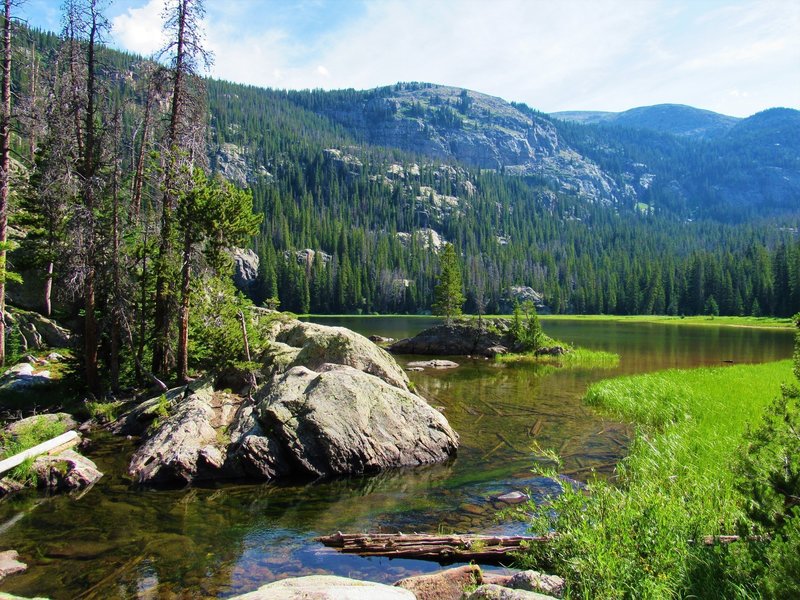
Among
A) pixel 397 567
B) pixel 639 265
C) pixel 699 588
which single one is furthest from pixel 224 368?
pixel 639 265

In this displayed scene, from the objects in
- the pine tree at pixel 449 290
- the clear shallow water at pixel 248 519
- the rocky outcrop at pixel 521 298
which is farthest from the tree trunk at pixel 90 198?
the rocky outcrop at pixel 521 298

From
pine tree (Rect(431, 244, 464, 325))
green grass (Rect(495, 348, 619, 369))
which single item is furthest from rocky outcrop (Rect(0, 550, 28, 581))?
pine tree (Rect(431, 244, 464, 325))

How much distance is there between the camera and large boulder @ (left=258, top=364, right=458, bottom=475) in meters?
14.7

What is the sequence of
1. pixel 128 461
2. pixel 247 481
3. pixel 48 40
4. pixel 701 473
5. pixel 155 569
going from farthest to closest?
pixel 48 40 → pixel 128 461 → pixel 247 481 → pixel 701 473 → pixel 155 569

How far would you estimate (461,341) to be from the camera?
5191 cm

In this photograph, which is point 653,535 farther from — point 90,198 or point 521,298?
point 521,298

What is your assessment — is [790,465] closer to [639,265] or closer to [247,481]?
[247,481]

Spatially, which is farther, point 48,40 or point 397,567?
point 48,40

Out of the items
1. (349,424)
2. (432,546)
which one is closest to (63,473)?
(349,424)

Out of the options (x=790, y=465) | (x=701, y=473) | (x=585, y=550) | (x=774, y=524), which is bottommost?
(x=701, y=473)

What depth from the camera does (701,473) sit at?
37.6ft

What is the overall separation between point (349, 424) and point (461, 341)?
123ft

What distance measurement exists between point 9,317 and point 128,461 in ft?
58.6

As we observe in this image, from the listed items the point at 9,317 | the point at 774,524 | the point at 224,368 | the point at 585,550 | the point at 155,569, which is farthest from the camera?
the point at 9,317
